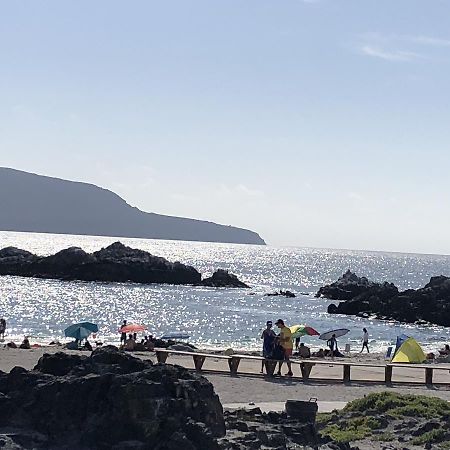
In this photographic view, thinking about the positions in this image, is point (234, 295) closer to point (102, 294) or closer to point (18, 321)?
point (102, 294)

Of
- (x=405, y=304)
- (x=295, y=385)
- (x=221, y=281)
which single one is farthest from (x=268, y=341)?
(x=221, y=281)

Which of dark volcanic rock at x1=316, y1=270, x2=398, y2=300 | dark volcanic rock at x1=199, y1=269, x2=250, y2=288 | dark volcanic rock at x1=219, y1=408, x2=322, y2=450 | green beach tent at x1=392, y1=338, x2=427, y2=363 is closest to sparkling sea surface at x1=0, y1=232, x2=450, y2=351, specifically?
dark volcanic rock at x1=316, y1=270, x2=398, y2=300

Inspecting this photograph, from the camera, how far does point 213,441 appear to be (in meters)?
8.72

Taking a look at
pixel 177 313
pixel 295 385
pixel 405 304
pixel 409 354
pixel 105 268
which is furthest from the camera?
pixel 105 268

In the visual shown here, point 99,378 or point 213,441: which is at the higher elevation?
point 99,378

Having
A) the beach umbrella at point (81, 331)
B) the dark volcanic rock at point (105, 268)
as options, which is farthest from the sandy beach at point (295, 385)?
the dark volcanic rock at point (105, 268)

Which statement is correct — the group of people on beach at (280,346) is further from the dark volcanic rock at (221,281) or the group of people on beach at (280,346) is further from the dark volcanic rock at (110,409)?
the dark volcanic rock at (221,281)

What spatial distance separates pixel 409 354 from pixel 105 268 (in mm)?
73187

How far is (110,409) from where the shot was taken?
8836 mm

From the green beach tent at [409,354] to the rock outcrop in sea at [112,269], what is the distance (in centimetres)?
6983

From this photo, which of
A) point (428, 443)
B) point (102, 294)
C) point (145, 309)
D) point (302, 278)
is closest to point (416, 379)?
point (428, 443)

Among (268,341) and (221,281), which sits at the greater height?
(221,281)

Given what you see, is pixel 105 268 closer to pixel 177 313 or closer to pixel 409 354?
pixel 177 313

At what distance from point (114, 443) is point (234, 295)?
75518mm
